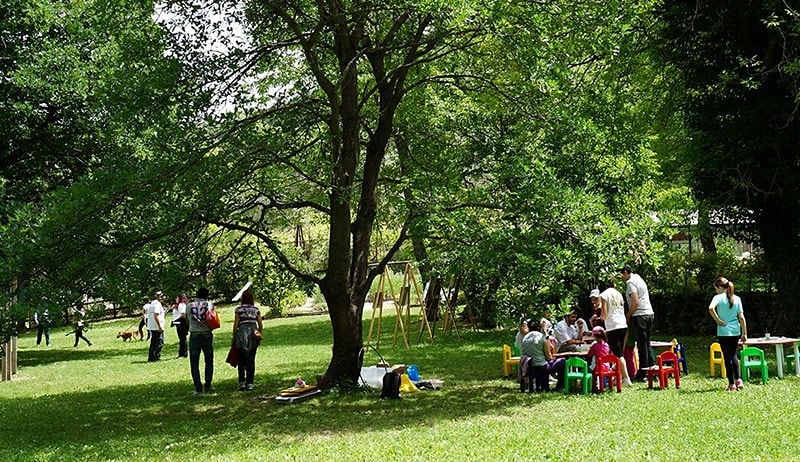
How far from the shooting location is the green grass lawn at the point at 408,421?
8.61 m

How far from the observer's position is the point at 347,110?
43.9 feet

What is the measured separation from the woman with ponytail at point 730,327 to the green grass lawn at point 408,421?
0.30 m

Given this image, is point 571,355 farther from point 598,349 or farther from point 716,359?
point 716,359

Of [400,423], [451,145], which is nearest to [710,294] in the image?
[451,145]

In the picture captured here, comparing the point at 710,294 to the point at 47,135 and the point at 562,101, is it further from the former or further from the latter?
the point at 47,135

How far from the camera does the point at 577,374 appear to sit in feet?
41.2

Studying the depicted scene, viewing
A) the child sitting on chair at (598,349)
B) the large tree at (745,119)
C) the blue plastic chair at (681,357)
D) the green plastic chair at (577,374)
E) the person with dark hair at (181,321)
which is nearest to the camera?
the green plastic chair at (577,374)

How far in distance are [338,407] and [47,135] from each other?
12279 millimetres

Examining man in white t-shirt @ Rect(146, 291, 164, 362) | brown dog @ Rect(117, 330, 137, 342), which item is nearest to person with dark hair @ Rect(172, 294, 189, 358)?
man in white t-shirt @ Rect(146, 291, 164, 362)

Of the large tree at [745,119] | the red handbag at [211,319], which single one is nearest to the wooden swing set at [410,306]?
the red handbag at [211,319]

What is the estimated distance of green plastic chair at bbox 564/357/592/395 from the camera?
40.4 ft

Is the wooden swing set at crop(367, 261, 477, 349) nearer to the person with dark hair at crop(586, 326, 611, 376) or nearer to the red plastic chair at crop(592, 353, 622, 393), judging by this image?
the person with dark hair at crop(586, 326, 611, 376)

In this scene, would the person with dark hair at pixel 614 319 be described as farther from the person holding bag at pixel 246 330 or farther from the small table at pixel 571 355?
the person holding bag at pixel 246 330

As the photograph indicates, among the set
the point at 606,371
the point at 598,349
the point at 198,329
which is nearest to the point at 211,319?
the point at 198,329
